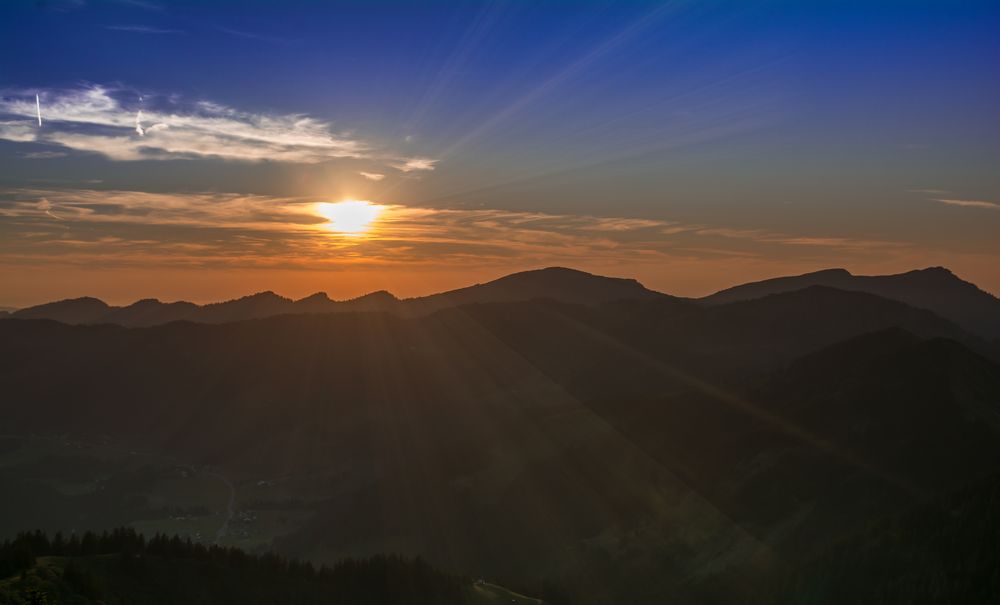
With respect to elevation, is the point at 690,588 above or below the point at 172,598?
below

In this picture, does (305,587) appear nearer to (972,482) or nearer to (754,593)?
(754,593)

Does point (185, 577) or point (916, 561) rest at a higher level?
point (185, 577)

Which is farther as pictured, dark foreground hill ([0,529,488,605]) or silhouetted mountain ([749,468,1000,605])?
silhouetted mountain ([749,468,1000,605])

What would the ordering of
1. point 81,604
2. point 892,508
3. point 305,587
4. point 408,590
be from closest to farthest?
1. point 81,604
2. point 305,587
3. point 408,590
4. point 892,508

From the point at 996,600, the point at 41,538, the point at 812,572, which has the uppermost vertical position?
the point at 41,538

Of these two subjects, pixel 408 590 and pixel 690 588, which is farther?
pixel 690 588

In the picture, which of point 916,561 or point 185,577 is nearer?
point 185,577

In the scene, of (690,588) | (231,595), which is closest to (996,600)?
(690,588)

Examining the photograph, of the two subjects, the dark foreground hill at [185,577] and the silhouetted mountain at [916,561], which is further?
the silhouetted mountain at [916,561]

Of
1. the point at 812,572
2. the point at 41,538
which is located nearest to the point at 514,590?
the point at 812,572

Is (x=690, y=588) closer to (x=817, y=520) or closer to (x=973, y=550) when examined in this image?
(x=817, y=520)

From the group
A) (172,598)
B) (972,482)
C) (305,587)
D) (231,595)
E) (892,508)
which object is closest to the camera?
(172,598)
